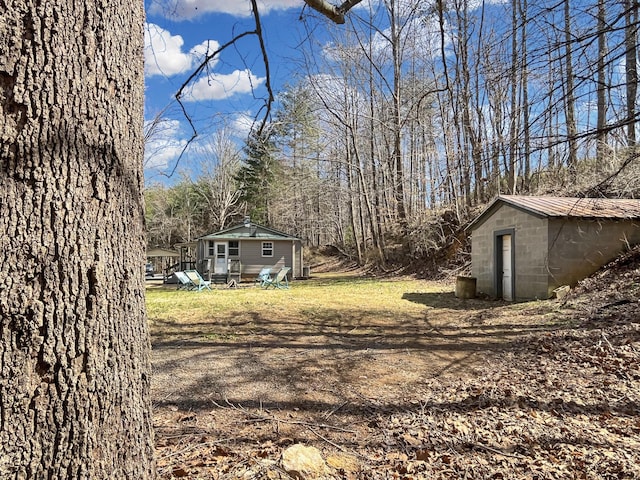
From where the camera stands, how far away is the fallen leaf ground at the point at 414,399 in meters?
2.45

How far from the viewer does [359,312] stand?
873 centimetres

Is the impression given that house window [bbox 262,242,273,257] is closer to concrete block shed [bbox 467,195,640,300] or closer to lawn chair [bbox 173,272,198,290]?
lawn chair [bbox 173,272,198,290]

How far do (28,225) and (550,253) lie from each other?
378 inches

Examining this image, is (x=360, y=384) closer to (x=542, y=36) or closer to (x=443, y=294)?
(x=542, y=36)

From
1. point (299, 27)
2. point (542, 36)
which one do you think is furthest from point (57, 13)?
point (542, 36)

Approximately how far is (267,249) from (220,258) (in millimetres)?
2565

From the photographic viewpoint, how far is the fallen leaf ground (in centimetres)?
245

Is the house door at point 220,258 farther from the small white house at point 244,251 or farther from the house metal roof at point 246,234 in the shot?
the house metal roof at point 246,234

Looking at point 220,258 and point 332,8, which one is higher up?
point 332,8

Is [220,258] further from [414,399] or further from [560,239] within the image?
[414,399]

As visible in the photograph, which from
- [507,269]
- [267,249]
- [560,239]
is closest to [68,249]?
[560,239]

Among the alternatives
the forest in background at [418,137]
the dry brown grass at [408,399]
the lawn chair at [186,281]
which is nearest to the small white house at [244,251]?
the forest in background at [418,137]

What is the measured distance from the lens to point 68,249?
3.80 ft

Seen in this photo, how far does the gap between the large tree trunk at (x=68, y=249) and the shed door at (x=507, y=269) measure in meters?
10.2
